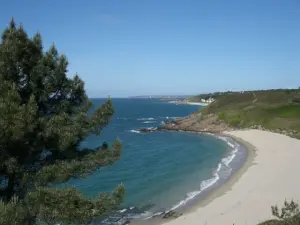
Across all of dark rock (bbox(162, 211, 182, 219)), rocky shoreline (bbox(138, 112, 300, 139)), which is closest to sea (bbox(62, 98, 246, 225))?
dark rock (bbox(162, 211, 182, 219))

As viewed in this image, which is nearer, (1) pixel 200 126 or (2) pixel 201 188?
(2) pixel 201 188

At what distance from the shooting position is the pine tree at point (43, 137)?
36.0 feet

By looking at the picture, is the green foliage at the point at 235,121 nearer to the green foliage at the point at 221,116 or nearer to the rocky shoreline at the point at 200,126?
the rocky shoreline at the point at 200,126

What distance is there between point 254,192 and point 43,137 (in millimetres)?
24702

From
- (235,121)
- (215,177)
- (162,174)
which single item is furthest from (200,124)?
(215,177)

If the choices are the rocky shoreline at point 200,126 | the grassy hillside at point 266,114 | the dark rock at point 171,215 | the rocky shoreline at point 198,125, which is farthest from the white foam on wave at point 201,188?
the rocky shoreline at point 198,125

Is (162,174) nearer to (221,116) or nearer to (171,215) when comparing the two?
(171,215)

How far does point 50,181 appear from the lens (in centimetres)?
1214

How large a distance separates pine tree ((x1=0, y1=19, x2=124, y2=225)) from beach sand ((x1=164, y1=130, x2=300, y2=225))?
1356 centimetres

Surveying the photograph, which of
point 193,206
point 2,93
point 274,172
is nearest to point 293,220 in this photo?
point 2,93

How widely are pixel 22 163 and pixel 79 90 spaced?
395cm

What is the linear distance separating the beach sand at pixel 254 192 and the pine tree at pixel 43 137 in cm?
1356

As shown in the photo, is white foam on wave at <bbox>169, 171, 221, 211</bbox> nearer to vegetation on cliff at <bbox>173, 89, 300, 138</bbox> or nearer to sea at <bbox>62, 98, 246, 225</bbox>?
sea at <bbox>62, 98, 246, 225</bbox>

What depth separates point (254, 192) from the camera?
31.5 meters
